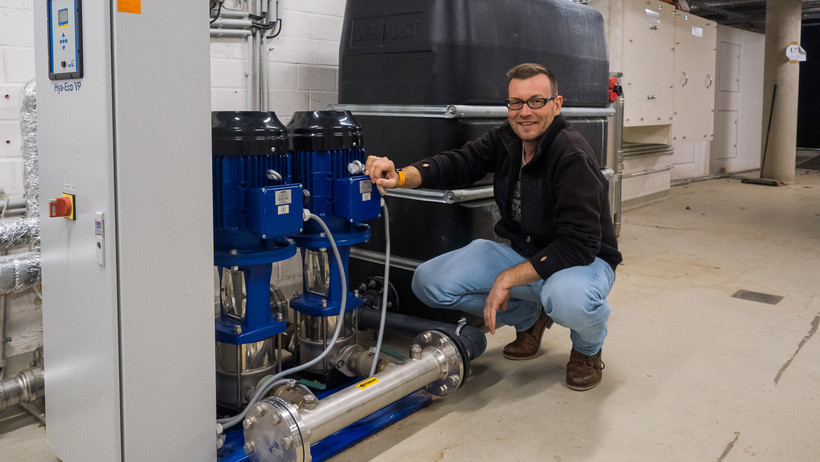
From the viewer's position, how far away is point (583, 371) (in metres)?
2.25

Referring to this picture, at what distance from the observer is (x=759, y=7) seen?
9.38 m

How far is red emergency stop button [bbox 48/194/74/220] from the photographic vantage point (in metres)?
1.47

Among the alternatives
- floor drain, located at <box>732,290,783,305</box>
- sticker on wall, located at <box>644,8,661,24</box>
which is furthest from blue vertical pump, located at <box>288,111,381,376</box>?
sticker on wall, located at <box>644,8,661,24</box>

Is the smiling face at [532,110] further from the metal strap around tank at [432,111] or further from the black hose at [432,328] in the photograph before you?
the black hose at [432,328]

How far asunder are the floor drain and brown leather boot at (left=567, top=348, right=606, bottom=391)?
1357 millimetres

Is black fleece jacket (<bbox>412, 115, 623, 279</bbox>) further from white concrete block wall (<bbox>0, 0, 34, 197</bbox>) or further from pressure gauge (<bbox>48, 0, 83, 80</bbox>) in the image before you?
white concrete block wall (<bbox>0, 0, 34, 197</bbox>)

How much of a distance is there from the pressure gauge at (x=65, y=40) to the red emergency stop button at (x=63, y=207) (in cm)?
25

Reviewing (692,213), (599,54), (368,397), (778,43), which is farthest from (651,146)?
(368,397)

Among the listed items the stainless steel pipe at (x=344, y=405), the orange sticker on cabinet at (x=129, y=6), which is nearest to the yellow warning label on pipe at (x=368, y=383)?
the stainless steel pipe at (x=344, y=405)

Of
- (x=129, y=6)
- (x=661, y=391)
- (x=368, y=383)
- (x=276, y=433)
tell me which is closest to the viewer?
(x=129, y=6)

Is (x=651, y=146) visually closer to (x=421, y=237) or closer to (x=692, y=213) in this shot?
(x=692, y=213)

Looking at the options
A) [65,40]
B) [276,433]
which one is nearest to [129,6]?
[65,40]

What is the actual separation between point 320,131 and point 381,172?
0.68 feet

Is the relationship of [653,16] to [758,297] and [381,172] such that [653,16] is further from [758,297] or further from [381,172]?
[381,172]
